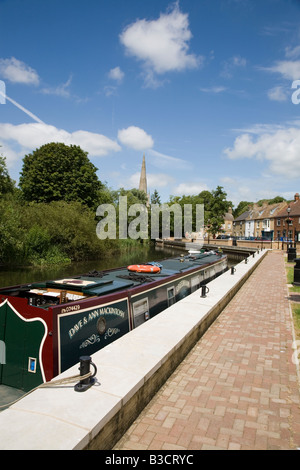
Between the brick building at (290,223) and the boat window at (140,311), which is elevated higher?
the brick building at (290,223)

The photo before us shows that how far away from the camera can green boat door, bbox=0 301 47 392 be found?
184 inches

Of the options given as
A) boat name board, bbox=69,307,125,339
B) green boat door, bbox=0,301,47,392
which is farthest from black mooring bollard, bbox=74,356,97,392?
boat name board, bbox=69,307,125,339

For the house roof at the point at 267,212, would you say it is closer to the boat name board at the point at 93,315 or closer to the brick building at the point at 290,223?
the brick building at the point at 290,223

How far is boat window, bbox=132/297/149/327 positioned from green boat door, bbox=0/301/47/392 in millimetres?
2553

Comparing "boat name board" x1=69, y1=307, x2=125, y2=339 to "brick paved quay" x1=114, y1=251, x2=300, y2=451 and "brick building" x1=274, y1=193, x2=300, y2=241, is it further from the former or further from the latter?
"brick building" x1=274, y1=193, x2=300, y2=241

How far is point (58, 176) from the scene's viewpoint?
121ft

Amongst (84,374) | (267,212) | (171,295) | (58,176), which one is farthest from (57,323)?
(267,212)

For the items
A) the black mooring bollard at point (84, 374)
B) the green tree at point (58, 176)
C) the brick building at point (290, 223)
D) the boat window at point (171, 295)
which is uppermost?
the green tree at point (58, 176)

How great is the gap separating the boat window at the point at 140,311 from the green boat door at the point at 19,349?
2.55m

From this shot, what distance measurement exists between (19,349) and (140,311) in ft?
9.75

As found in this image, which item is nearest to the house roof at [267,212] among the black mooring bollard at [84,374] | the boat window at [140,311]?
the boat window at [140,311]

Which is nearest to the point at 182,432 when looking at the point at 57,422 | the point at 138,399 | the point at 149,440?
the point at 149,440

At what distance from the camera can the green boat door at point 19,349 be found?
468cm
